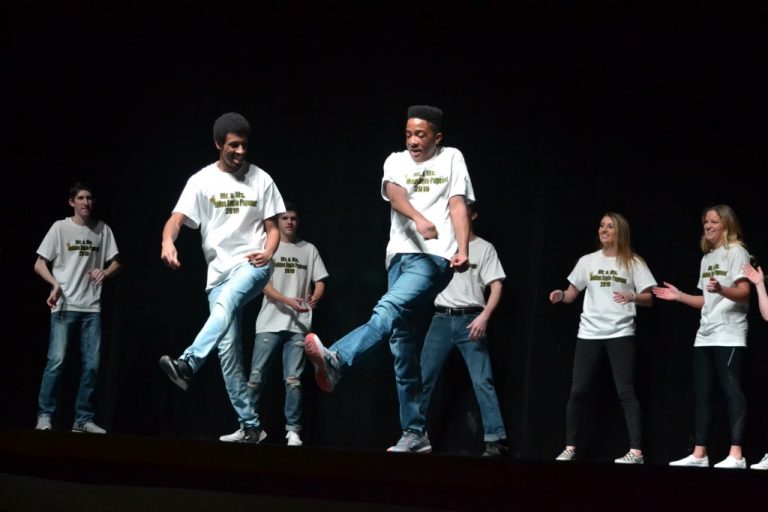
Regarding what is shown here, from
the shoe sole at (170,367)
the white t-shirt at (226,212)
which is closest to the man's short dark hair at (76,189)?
the white t-shirt at (226,212)

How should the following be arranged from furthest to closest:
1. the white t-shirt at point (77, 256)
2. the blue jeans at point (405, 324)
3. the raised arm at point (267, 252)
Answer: the white t-shirt at point (77, 256)
the raised arm at point (267, 252)
the blue jeans at point (405, 324)

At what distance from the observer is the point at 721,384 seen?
17.4 feet

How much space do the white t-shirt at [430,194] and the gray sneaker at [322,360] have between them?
2.46 feet

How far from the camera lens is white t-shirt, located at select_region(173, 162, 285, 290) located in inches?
201

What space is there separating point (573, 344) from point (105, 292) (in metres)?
3.12

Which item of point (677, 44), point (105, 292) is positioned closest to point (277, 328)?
point (105, 292)

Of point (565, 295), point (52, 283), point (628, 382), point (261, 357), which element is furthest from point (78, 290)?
point (628, 382)

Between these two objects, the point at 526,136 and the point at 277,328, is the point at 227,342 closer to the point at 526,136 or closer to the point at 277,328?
the point at 277,328

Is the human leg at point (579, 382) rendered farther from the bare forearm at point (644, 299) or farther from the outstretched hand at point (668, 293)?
the outstretched hand at point (668, 293)

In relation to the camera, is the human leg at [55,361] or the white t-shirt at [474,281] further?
the human leg at [55,361]

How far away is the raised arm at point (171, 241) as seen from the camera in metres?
4.76

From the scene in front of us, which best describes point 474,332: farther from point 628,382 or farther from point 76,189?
point 76,189

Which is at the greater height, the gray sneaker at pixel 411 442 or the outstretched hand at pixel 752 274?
the outstretched hand at pixel 752 274

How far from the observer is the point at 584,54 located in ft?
20.0
